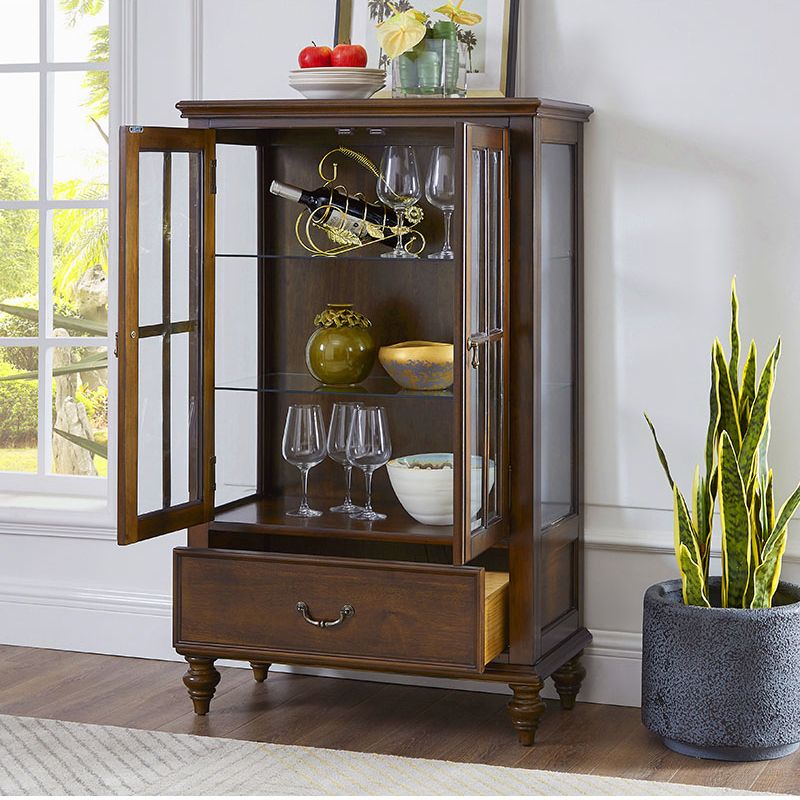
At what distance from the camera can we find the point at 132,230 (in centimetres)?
288

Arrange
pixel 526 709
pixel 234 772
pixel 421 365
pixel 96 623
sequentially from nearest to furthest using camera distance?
pixel 234 772
pixel 526 709
pixel 421 365
pixel 96 623

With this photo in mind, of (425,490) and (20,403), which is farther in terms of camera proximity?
(20,403)

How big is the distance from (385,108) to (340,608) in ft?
3.72

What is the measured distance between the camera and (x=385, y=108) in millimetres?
2973

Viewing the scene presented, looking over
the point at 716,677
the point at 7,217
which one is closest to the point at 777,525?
the point at 716,677

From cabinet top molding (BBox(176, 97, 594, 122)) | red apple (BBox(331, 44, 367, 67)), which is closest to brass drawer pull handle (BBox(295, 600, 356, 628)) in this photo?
cabinet top molding (BBox(176, 97, 594, 122))

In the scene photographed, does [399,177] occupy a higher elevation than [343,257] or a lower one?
higher

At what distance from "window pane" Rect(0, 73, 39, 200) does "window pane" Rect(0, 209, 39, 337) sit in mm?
78

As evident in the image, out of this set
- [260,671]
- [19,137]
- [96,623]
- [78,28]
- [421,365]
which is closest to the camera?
[421,365]

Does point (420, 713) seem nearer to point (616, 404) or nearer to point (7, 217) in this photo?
point (616, 404)

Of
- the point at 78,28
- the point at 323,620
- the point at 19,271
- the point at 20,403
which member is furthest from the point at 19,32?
the point at 323,620

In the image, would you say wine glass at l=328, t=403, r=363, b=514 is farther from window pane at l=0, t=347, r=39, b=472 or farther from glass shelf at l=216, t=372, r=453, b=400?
window pane at l=0, t=347, r=39, b=472

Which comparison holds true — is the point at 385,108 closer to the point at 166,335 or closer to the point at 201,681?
the point at 166,335

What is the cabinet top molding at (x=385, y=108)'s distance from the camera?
115 inches
